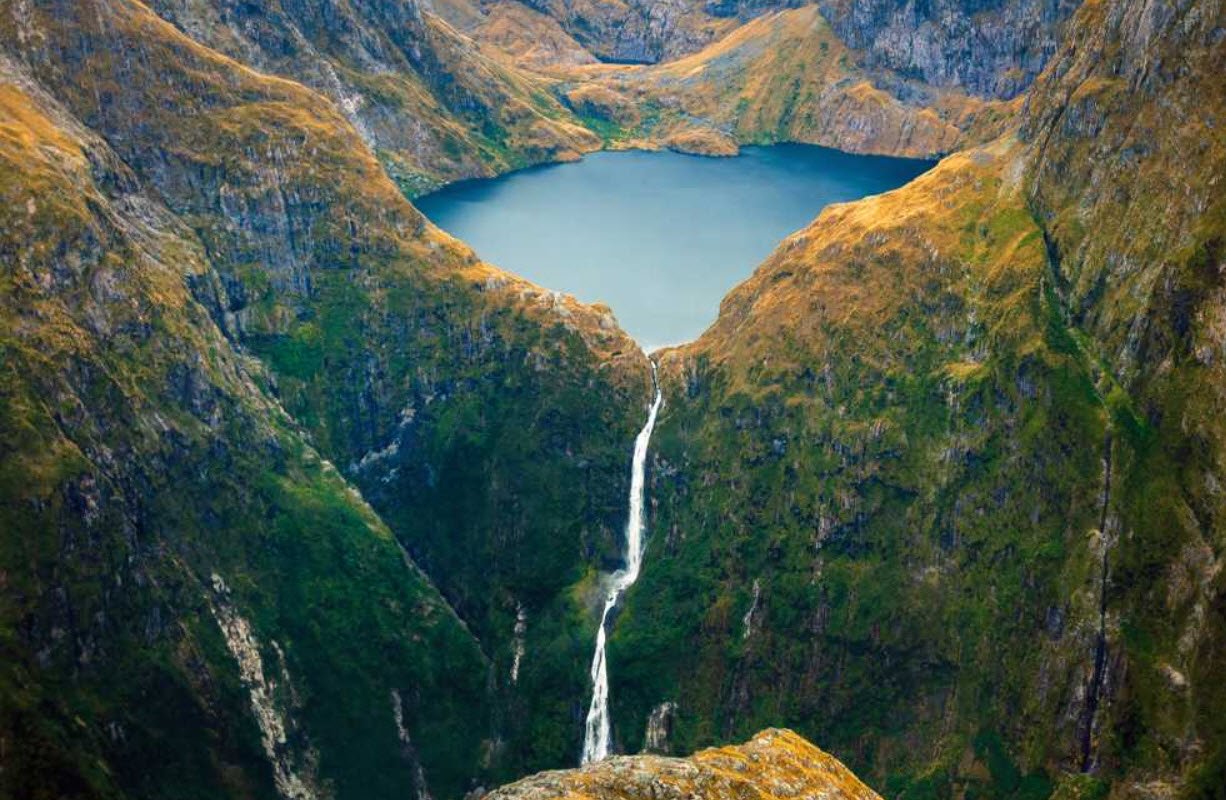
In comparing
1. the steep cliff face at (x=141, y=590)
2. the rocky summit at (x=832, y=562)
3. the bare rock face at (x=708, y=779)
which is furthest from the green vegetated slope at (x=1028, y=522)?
the bare rock face at (x=708, y=779)

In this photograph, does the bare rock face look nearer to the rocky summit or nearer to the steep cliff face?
the rocky summit

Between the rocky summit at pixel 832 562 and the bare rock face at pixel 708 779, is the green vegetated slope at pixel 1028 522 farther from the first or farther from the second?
the bare rock face at pixel 708 779

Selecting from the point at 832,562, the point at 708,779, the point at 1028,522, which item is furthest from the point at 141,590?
the point at 1028,522

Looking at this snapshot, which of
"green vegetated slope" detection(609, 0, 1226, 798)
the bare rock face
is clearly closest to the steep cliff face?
"green vegetated slope" detection(609, 0, 1226, 798)

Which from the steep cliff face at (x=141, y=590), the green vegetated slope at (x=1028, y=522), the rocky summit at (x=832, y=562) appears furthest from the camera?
the steep cliff face at (x=141, y=590)

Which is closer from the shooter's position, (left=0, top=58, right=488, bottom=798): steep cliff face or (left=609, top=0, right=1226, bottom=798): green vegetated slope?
(left=609, top=0, right=1226, bottom=798): green vegetated slope

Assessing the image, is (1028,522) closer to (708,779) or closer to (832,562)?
(832,562)
